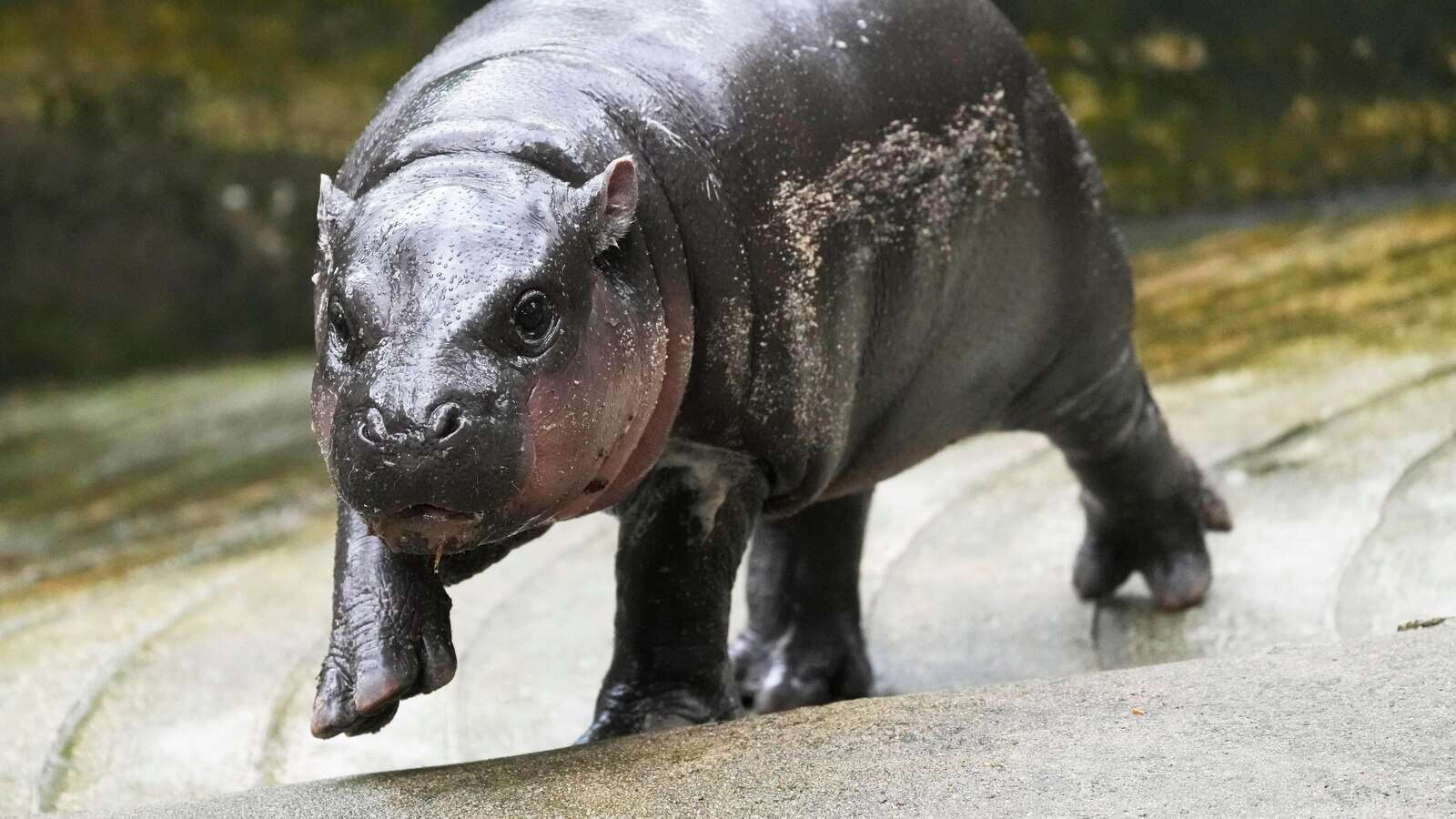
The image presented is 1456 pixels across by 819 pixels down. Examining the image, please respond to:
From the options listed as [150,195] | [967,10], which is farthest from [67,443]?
[967,10]

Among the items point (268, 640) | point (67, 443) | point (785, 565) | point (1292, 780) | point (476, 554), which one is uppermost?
point (1292, 780)

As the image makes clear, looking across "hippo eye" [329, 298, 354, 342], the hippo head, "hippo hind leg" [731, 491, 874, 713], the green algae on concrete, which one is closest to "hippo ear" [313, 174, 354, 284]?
the hippo head

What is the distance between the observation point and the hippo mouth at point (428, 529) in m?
3.16

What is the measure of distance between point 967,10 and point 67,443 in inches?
275

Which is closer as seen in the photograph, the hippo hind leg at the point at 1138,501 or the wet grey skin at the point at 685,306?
the wet grey skin at the point at 685,306

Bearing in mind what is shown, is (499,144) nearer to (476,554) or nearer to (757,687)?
(476,554)

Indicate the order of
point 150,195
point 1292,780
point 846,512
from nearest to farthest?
point 1292,780 → point 846,512 → point 150,195

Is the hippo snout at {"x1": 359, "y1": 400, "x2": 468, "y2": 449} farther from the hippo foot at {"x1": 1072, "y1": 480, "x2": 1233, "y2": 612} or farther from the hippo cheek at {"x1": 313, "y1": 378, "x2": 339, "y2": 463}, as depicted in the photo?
the hippo foot at {"x1": 1072, "y1": 480, "x2": 1233, "y2": 612}

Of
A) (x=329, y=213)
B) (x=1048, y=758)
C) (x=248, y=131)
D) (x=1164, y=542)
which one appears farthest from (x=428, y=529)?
(x=248, y=131)

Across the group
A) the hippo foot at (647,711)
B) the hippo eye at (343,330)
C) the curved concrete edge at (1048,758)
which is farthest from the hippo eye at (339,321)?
the hippo foot at (647,711)

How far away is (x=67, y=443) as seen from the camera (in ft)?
33.7

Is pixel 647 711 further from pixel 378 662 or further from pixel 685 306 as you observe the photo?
pixel 685 306

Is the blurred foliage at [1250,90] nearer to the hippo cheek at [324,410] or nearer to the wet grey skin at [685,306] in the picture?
the wet grey skin at [685,306]

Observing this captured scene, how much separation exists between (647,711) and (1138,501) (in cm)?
217
